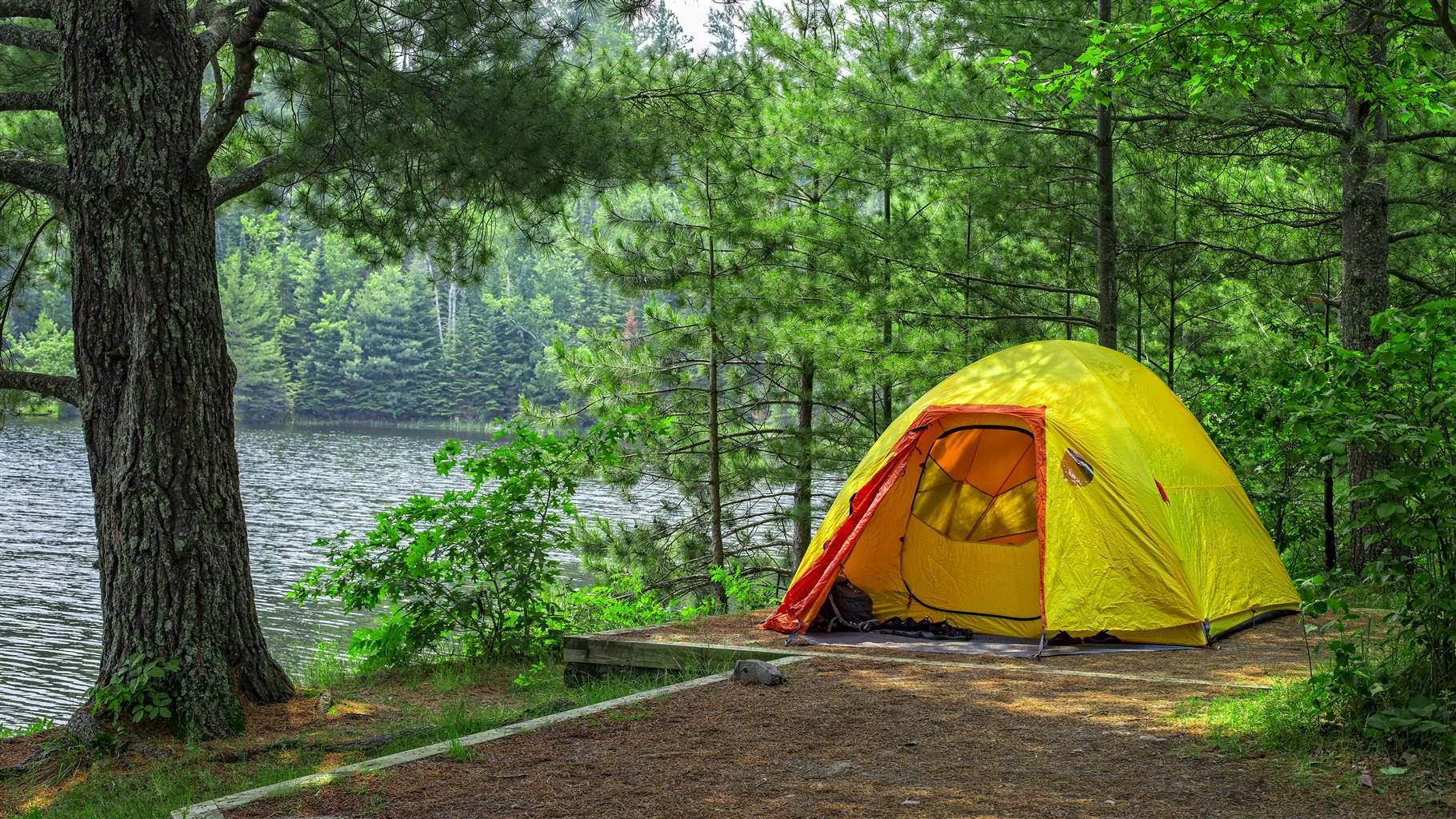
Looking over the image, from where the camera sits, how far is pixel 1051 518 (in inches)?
278

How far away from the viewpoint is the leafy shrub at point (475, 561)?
24.5 ft

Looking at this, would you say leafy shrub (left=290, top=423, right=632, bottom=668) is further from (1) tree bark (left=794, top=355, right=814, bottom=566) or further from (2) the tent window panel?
(1) tree bark (left=794, top=355, right=814, bottom=566)

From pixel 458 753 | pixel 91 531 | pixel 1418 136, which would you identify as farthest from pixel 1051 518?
pixel 91 531

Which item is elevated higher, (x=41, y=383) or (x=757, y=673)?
(x=41, y=383)

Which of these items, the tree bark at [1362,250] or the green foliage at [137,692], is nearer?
the green foliage at [137,692]

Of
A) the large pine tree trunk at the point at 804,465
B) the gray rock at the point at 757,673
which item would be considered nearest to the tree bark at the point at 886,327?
the large pine tree trunk at the point at 804,465

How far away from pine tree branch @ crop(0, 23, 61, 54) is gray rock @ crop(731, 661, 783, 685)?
4.73 metres

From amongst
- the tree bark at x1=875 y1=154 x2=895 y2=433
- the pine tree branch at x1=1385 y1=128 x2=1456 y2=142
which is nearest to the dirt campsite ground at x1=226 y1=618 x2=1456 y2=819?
the pine tree branch at x1=1385 y1=128 x2=1456 y2=142

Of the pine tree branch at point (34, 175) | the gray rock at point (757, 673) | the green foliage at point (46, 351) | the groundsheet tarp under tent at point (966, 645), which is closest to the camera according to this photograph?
the gray rock at point (757, 673)

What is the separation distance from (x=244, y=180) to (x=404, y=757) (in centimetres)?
389

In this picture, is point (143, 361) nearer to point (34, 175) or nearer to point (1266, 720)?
point (34, 175)

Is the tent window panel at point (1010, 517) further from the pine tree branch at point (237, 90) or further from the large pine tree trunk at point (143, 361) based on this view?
the pine tree branch at point (237, 90)

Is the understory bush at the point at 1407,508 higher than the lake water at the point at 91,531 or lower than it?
higher

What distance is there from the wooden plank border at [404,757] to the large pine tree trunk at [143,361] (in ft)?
5.24
